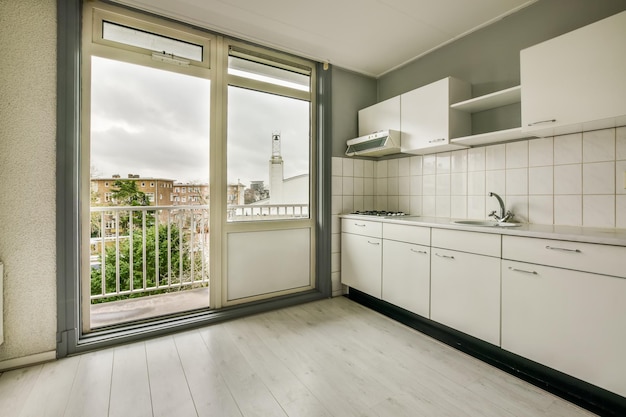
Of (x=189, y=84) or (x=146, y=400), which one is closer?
(x=146, y=400)

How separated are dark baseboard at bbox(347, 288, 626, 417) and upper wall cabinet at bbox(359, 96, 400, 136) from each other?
5.91 feet

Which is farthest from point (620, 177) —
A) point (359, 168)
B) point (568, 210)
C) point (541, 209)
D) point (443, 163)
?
point (359, 168)

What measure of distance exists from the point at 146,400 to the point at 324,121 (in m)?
2.71

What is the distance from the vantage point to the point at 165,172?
307cm

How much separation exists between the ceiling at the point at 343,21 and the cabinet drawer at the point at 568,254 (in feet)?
5.84

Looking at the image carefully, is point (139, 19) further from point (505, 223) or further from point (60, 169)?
point (505, 223)

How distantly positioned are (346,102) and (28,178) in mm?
2823

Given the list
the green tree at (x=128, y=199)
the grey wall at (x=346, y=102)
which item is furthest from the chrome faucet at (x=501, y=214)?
the green tree at (x=128, y=199)

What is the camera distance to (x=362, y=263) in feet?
9.49

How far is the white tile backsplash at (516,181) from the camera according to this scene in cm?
181

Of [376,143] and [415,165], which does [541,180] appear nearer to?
[415,165]

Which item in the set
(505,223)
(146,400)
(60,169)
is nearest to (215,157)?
(60,169)

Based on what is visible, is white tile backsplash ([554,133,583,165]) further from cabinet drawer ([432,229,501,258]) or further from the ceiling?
the ceiling

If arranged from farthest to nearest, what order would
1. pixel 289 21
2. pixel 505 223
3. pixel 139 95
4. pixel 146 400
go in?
pixel 139 95
pixel 289 21
pixel 505 223
pixel 146 400
